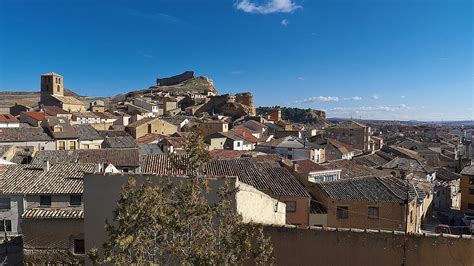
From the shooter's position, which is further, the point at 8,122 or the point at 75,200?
the point at 8,122

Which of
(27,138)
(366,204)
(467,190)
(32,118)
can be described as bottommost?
(467,190)

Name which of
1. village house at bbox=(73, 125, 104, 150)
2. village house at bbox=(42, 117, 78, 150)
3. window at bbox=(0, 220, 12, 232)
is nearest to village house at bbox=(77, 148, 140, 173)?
window at bbox=(0, 220, 12, 232)

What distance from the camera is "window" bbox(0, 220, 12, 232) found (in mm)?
23484

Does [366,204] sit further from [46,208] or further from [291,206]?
[46,208]

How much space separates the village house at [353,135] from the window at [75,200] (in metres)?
64.9

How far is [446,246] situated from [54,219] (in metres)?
17.0

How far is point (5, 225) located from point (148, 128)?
41.9 metres

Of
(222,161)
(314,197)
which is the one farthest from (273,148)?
(314,197)

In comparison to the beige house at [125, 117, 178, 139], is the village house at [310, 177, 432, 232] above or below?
below

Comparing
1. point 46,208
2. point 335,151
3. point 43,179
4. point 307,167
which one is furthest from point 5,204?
point 335,151

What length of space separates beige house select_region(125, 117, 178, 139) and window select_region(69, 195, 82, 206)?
41.2 m

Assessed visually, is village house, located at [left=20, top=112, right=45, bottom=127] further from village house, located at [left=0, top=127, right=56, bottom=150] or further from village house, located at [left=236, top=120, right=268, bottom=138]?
village house, located at [left=236, top=120, right=268, bottom=138]

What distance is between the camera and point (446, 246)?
12.0 metres

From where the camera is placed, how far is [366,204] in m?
24.3
